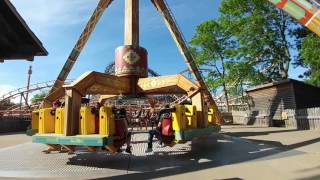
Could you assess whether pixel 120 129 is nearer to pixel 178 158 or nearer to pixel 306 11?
pixel 178 158

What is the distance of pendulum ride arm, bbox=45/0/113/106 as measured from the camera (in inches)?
957

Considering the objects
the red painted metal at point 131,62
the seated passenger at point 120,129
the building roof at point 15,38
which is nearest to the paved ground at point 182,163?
A: the seated passenger at point 120,129

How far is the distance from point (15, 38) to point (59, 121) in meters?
3.14

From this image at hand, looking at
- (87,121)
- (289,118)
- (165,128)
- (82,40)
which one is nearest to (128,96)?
(165,128)

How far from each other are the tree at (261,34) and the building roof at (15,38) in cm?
2301

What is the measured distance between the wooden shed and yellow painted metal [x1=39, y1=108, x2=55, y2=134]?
17099 millimetres

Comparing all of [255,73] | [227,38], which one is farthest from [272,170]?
[227,38]

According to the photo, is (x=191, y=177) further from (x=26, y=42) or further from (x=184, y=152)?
(x=26, y=42)

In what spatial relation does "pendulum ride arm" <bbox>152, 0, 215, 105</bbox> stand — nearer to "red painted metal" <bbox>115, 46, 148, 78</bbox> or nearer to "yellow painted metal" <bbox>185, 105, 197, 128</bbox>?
"red painted metal" <bbox>115, 46, 148, 78</bbox>

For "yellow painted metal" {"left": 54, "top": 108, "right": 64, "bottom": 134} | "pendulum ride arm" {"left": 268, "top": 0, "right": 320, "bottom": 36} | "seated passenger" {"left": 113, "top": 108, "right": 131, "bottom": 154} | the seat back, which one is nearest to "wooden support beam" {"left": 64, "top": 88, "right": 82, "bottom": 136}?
"yellow painted metal" {"left": 54, "top": 108, "right": 64, "bottom": 134}

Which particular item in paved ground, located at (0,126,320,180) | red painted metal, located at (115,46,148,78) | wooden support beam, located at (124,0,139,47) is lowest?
paved ground, located at (0,126,320,180)

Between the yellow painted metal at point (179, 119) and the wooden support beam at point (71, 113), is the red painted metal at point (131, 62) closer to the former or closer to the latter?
the wooden support beam at point (71, 113)

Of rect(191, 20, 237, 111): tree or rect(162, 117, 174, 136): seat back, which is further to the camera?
rect(191, 20, 237, 111): tree

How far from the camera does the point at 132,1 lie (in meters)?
18.8
